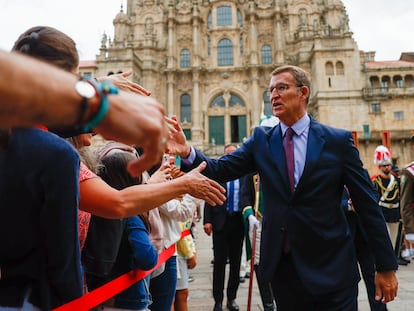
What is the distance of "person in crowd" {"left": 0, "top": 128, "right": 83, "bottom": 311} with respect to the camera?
129cm

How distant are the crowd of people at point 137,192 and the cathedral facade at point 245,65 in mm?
29287

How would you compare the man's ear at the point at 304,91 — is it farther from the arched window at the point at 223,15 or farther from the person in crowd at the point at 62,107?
the arched window at the point at 223,15

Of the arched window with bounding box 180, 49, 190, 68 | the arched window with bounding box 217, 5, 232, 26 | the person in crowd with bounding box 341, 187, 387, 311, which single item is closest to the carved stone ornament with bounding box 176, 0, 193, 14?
the arched window with bounding box 217, 5, 232, 26

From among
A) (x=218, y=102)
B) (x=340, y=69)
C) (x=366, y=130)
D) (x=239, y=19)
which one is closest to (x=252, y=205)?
(x=366, y=130)

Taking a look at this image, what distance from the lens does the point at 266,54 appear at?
36.5m

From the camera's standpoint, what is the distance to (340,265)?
243cm

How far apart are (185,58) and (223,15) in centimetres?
628

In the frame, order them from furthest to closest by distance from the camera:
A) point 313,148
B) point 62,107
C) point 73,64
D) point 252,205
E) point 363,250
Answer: point 252,205
point 363,250
point 313,148
point 73,64
point 62,107

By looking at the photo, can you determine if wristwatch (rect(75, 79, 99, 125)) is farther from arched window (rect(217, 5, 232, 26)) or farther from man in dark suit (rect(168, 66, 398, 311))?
arched window (rect(217, 5, 232, 26))

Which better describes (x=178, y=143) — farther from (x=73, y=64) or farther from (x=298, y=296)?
(x=298, y=296)

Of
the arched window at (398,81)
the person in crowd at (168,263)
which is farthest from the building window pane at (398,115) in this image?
the person in crowd at (168,263)

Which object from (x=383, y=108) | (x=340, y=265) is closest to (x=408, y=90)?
(x=383, y=108)

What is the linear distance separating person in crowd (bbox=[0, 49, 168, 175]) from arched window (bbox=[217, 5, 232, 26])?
3851 cm

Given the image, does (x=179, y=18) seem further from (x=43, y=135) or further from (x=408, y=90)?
(x=43, y=135)
